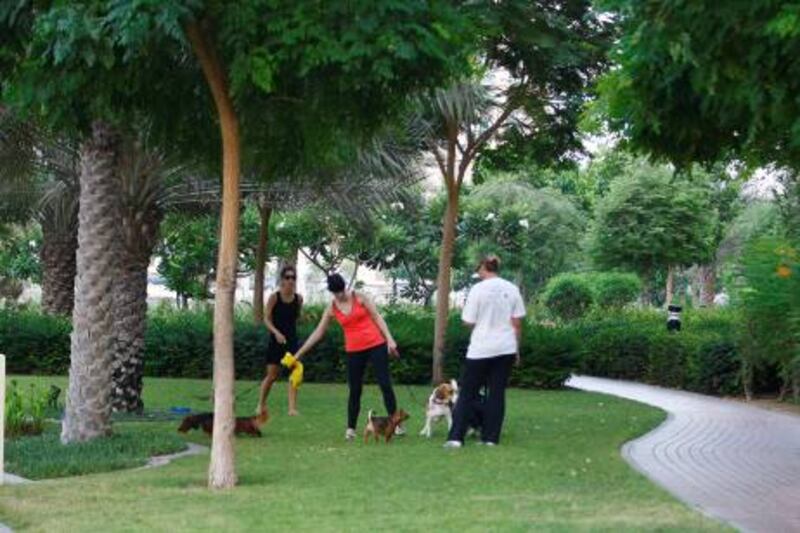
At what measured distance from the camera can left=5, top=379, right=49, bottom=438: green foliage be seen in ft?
41.1

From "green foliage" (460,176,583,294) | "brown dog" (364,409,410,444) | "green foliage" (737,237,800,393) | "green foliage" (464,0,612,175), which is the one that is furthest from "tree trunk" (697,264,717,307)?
"brown dog" (364,409,410,444)

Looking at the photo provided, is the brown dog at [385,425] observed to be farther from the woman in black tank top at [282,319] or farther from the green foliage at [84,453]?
the woman in black tank top at [282,319]

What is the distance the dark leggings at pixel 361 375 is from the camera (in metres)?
12.6

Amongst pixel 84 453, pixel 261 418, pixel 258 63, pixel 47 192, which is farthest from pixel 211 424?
pixel 47 192

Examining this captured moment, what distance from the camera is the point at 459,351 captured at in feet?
72.2

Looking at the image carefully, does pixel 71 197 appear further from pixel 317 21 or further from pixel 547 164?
pixel 317 21

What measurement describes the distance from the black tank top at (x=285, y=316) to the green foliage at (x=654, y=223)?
25465mm

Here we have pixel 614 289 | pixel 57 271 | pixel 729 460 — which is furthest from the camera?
pixel 614 289

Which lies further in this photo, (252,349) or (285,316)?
(252,349)

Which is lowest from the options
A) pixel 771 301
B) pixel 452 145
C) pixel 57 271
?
pixel 771 301

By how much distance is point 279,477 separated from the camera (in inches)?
384

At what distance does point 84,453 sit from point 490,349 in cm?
369

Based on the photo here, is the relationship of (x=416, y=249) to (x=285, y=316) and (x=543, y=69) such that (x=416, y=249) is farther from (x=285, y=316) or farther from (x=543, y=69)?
(x=285, y=316)

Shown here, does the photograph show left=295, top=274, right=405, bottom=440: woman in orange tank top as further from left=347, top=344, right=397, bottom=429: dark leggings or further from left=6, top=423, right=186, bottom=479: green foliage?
left=6, top=423, right=186, bottom=479: green foliage
